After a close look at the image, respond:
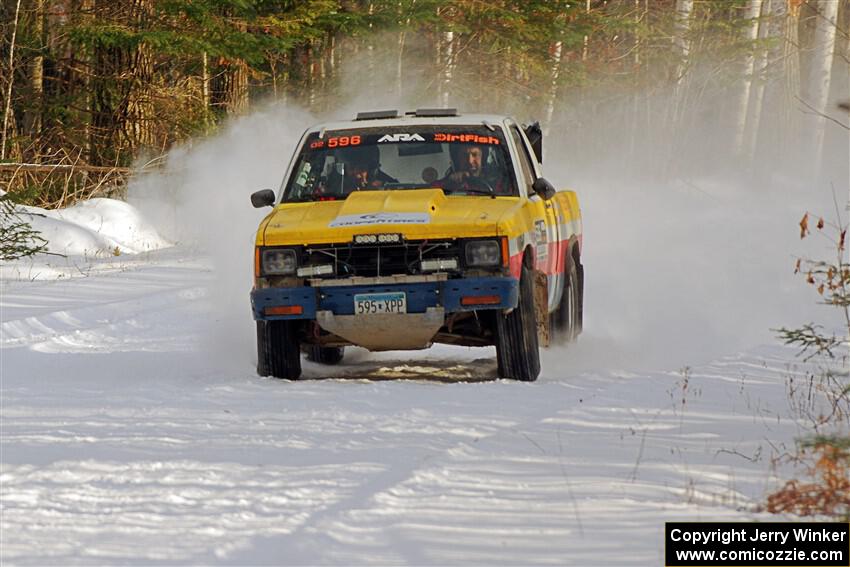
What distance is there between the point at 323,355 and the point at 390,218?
2536mm

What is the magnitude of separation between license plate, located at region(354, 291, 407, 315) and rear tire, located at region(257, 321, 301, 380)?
759 mm

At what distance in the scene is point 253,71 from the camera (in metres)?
27.3

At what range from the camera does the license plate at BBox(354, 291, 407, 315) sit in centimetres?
941

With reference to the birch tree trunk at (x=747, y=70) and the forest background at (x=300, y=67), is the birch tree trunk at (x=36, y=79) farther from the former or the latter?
the birch tree trunk at (x=747, y=70)

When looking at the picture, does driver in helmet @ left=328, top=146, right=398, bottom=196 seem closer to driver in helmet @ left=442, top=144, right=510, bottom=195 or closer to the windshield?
the windshield

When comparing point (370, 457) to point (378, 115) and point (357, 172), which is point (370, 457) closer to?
point (357, 172)

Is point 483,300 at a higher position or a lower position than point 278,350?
higher

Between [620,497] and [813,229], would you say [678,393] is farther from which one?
[813,229]

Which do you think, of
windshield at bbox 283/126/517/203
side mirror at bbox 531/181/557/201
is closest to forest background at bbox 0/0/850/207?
windshield at bbox 283/126/517/203

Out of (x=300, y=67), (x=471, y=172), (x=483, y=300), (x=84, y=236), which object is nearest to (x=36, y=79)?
(x=300, y=67)

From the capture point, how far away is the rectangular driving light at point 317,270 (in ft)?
31.3

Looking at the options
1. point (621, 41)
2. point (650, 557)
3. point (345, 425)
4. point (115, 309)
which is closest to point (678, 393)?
point (345, 425)

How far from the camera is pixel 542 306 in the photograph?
10578 mm

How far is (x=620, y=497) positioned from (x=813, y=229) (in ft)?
71.2
